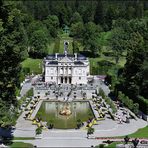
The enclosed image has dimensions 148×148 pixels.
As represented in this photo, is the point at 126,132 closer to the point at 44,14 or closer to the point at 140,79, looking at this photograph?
the point at 140,79

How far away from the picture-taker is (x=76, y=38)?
5866 inches

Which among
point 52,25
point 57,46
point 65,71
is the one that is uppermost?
point 52,25

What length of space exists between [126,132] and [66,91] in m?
34.2

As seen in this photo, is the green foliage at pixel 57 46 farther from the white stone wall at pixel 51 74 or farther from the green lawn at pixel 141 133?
the green lawn at pixel 141 133

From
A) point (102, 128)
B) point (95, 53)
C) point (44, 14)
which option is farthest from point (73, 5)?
point (102, 128)

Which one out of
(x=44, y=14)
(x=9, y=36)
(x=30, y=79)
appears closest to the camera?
(x=9, y=36)

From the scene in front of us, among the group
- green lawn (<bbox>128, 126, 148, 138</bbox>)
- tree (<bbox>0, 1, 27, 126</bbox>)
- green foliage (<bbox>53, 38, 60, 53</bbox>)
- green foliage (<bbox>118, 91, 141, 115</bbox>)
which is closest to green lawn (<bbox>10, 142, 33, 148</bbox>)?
tree (<bbox>0, 1, 27, 126</bbox>)

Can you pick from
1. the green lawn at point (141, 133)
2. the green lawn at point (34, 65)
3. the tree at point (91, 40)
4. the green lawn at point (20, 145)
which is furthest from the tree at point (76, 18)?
the green lawn at point (20, 145)

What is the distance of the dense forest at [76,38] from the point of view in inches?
1820

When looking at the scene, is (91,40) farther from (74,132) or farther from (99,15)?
Result: (74,132)

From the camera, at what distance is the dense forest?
46.2 metres

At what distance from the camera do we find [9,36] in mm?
45594

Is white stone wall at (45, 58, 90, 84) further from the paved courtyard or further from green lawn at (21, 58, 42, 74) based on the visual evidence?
the paved courtyard

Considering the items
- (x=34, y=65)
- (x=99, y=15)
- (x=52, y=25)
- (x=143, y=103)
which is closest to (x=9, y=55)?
(x=143, y=103)
